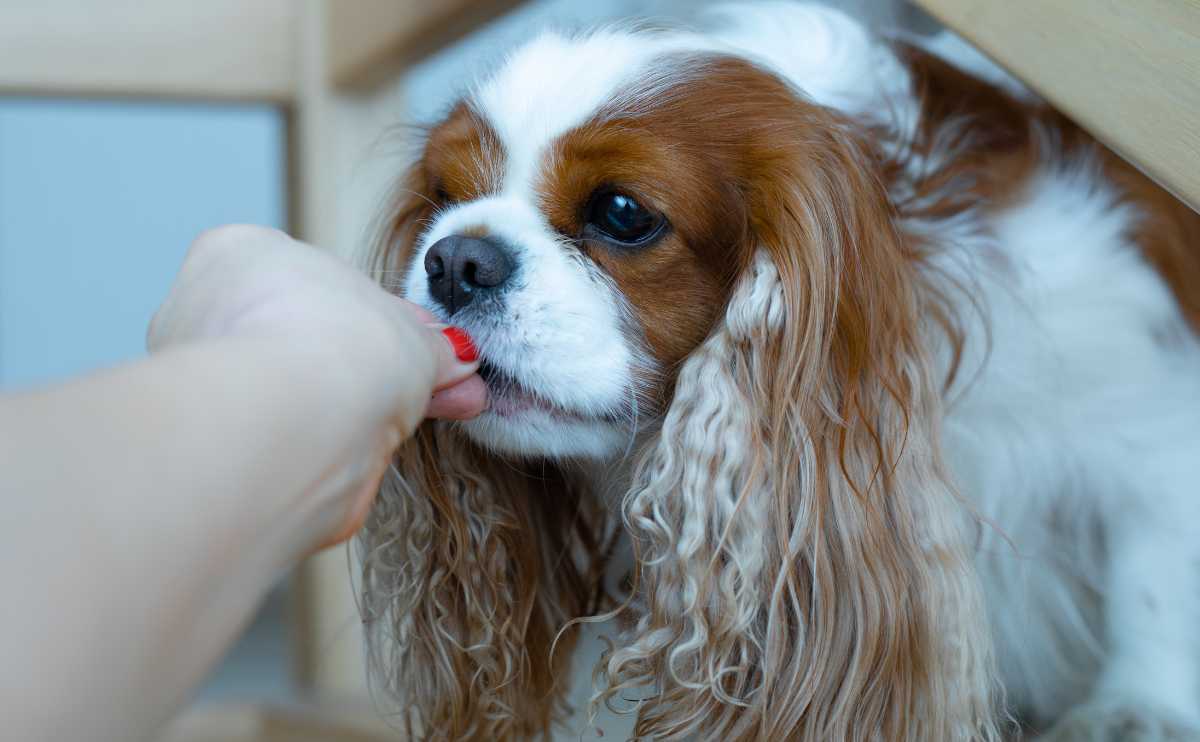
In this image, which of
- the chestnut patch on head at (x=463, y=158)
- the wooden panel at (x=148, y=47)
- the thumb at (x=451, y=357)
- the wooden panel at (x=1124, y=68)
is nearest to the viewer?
the thumb at (x=451, y=357)

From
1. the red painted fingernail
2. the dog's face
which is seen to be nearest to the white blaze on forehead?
the dog's face

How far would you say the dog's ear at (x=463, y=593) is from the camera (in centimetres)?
116

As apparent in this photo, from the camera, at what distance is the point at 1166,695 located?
1.19 metres

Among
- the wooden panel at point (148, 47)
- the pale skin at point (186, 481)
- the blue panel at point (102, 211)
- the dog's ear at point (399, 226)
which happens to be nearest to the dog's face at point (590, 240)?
the dog's ear at point (399, 226)

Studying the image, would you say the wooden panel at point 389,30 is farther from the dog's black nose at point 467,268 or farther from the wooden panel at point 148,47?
the dog's black nose at point 467,268

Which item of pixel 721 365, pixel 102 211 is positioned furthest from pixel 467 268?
pixel 102 211

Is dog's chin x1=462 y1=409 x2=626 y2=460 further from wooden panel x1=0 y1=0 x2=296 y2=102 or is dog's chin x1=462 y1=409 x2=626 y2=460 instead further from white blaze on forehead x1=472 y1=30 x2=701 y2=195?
wooden panel x1=0 y1=0 x2=296 y2=102

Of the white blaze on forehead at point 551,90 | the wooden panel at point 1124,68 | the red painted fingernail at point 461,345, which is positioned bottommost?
the red painted fingernail at point 461,345

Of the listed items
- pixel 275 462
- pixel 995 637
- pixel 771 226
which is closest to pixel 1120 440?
pixel 995 637

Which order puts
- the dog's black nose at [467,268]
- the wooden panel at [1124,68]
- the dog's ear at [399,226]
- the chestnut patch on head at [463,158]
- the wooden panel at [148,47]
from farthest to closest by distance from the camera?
1. the wooden panel at [148,47]
2. the dog's ear at [399,226]
3. the chestnut patch on head at [463,158]
4. the dog's black nose at [467,268]
5. the wooden panel at [1124,68]

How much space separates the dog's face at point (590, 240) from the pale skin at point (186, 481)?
11.3 inches

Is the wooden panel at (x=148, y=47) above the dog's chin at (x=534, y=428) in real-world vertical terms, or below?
above

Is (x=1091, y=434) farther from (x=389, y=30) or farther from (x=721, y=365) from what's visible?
(x=389, y=30)

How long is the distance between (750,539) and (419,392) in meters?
0.39
